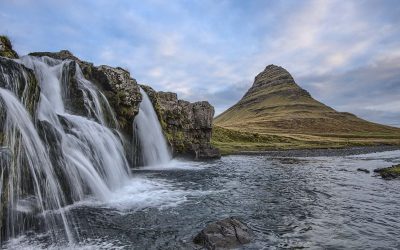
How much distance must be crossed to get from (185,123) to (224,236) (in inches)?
2010

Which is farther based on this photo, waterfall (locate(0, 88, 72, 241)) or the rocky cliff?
the rocky cliff

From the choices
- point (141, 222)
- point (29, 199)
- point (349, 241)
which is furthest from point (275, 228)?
point (29, 199)

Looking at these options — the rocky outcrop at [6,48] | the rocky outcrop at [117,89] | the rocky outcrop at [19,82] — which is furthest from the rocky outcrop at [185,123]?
the rocky outcrop at [19,82]

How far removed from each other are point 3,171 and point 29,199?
243cm

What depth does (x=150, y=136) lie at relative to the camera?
165 feet

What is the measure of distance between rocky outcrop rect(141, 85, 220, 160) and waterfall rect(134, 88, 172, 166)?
7.37 ft

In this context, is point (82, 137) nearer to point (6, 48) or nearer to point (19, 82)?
point (19, 82)

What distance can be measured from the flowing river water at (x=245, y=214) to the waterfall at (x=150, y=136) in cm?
1431

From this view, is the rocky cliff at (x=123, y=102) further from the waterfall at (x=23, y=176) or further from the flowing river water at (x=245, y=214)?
the flowing river water at (x=245, y=214)

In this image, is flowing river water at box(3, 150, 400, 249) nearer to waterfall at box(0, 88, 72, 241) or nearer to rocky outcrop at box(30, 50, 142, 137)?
waterfall at box(0, 88, 72, 241)

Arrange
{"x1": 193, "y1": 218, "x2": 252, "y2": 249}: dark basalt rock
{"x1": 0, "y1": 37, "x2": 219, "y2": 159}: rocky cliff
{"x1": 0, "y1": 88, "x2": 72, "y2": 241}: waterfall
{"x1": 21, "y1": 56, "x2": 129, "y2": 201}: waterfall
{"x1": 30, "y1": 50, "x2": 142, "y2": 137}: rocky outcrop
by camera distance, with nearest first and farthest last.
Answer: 1. {"x1": 193, "y1": 218, "x2": 252, "y2": 249}: dark basalt rock
2. {"x1": 0, "y1": 88, "x2": 72, "y2": 241}: waterfall
3. {"x1": 21, "y1": 56, "x2": 129, "y2": 201}: waterfall
4. {"x1": 0, "y1": 37, "x2": 219, "y2": 159}: rocky cliff
5. {"x1": 30, "y1": 50, "x2": 142, "y2": 137}: rocky outcrop

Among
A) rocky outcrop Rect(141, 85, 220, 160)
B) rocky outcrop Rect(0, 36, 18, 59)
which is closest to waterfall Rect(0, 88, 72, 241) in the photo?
rocky outcrop Rect(0, 36, 18, 59)

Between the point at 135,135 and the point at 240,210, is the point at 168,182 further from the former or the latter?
the point at 135,135

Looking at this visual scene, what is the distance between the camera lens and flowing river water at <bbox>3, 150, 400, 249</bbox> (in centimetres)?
1570
